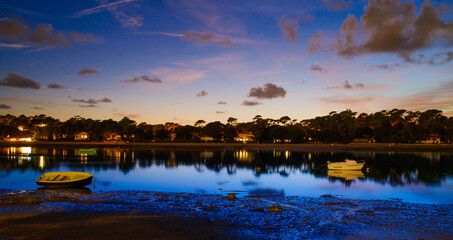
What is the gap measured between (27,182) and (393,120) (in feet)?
457

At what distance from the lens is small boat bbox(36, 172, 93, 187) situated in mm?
25625

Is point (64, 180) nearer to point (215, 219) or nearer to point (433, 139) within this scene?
point (215, 219)

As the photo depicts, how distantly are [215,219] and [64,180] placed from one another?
16237mm

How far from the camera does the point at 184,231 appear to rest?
13180 mm

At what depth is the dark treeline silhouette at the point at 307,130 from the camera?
117 m

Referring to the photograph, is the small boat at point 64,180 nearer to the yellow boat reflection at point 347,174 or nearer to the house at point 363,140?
the yellow boat reflection at point 347,174

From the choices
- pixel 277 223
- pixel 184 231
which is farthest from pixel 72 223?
pixel 277 223

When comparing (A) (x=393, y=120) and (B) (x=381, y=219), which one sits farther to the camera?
(A) (x=393, y=120)

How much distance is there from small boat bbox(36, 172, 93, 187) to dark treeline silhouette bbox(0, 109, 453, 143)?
102389 millimetres

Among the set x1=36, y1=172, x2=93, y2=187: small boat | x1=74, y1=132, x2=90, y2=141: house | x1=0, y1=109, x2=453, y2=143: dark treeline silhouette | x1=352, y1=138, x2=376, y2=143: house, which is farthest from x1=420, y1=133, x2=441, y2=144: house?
x1=74, y1=132, x2=90, y2=141: house

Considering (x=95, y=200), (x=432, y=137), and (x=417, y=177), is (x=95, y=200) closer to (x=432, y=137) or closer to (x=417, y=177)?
(x=417, y=177)

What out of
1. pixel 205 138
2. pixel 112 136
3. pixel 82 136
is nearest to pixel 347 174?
pixel 205 138

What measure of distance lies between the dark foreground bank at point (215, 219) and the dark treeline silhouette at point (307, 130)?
104m

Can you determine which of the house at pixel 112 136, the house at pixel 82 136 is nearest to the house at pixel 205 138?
the house at pixel 112 136
